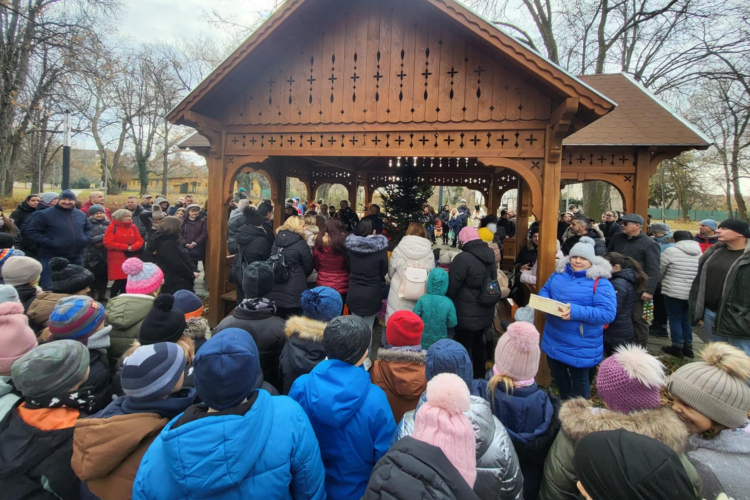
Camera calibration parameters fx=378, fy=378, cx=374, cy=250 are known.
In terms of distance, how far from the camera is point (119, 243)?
20.0ft

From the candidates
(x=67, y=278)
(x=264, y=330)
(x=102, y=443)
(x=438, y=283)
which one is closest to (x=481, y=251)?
(x=438, y=283)

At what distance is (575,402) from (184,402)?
193cm

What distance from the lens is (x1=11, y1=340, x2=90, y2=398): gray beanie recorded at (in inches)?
69.8

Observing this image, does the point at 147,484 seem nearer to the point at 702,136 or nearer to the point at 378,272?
the point at 378,272

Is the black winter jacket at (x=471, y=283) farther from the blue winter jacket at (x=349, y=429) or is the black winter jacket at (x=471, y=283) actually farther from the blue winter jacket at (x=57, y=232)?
the blue winter jacket at (x=57, y=232)

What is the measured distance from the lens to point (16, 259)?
3432 millimetres

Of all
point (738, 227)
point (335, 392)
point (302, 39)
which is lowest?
point (335, 392)

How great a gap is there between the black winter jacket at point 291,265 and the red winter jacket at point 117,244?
10.2 feet

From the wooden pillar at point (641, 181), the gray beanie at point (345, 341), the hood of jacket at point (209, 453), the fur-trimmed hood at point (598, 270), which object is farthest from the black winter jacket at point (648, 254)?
the hood of jacket at point (209, 453)

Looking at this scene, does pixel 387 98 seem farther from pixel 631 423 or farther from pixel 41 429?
pixel 41 429

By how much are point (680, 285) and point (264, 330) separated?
19.6ft

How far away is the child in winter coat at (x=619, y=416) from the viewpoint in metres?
1.63

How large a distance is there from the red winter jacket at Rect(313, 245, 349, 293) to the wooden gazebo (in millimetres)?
1473

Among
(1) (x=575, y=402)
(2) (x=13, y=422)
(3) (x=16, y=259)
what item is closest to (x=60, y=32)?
(3) (x=16, y=259)
